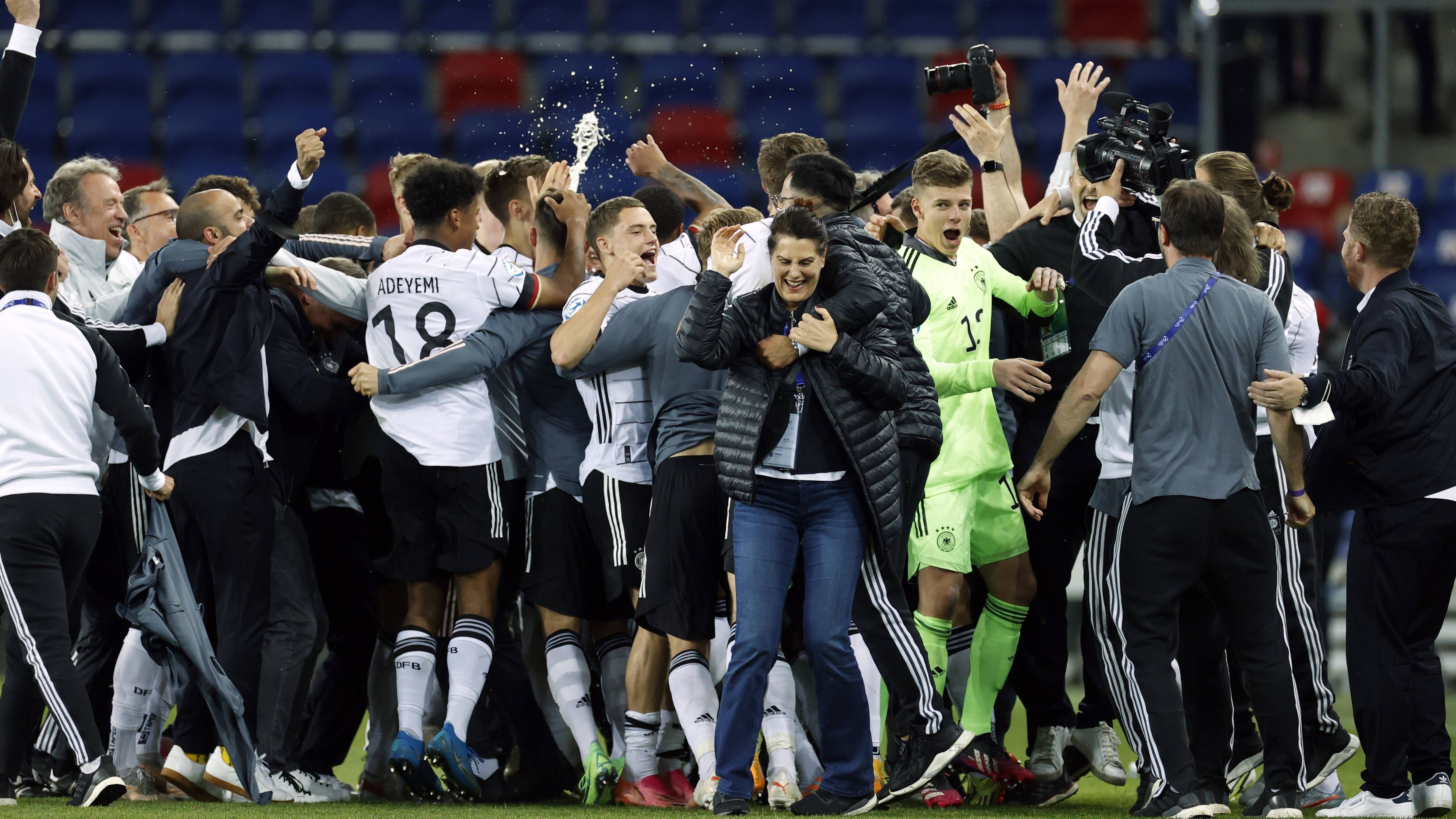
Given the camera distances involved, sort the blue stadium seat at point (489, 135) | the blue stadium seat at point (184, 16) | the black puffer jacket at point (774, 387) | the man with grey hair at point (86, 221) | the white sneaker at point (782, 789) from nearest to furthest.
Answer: the black puffer jacket at point (774, 387)
the white sneaker at point (782, 789)
the man with grey hair at point (86, 221)
the blue stadium seat at point (489, 135)
the blue stadium seat at point (184, 16)

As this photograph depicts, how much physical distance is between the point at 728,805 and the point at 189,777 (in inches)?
92.2

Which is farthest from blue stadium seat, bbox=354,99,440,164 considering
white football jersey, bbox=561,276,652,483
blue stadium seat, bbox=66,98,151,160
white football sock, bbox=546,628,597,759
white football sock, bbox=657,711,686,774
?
white football sock, bbox=657,711,686,774

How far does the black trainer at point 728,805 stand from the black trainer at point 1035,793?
1.55 m

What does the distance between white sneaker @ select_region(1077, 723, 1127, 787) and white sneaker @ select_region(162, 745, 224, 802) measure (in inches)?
135

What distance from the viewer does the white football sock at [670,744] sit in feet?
21.0

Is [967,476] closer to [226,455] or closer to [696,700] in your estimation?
[696,700]

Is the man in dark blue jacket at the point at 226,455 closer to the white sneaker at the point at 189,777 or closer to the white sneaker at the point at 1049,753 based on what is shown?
the white sneaker at the point at 189,777

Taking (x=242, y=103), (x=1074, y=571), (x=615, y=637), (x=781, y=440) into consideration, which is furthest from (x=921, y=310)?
(x=242, y=103)

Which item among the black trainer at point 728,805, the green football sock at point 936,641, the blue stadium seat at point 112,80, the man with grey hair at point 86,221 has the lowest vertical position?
the black trainer at point 728,805

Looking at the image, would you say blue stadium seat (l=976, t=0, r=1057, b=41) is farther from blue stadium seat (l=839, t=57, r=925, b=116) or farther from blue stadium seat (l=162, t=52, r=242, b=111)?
blue stadium seat (l=162, t=52, r=242, b=111)

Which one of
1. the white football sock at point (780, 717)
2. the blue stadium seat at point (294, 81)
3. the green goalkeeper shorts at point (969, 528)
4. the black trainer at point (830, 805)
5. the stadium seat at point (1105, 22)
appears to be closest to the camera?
the black trainer at point (830, 805)

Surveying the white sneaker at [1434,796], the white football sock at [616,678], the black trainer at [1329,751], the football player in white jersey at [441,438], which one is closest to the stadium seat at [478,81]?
the football player in white jersey at [441,438]

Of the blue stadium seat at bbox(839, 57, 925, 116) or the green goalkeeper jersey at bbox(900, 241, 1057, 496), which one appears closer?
the green goalkeeper jersey at bbox(900, 241, 1057, 496)

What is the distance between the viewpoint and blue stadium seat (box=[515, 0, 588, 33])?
618 inches
